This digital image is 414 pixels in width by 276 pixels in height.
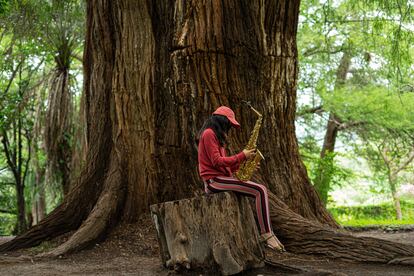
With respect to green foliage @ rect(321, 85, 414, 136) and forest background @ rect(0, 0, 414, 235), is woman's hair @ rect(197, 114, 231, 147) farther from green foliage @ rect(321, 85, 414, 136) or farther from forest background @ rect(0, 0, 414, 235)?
green foliage @ rect(321, 85, 414, 136)

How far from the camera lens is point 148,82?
7477mm

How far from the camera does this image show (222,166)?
5352 millimetres

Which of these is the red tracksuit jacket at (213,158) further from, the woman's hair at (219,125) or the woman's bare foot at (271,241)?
the woman's bare foot at (271,241)

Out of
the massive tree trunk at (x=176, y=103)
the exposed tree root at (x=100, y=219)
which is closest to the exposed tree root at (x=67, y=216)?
the massive tree trunk at (x=176, y=103)

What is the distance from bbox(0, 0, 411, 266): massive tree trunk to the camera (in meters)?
7.03

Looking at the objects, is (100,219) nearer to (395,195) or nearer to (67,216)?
(67,216)

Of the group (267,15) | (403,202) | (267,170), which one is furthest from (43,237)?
(403,202)

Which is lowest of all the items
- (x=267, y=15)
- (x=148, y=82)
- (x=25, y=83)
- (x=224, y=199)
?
(x=224, y=199)

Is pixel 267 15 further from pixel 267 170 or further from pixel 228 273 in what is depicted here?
pixel 228 273

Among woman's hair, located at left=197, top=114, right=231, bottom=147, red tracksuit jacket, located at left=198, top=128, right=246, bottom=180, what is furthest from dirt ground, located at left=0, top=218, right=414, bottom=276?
woman's hair, located at left=197, top=114, right=231, bottom=147

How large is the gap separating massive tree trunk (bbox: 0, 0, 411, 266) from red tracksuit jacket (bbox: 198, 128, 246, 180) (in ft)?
4.90

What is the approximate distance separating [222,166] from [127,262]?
175cm

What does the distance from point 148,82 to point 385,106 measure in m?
11.2

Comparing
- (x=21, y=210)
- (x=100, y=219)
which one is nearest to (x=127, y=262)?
(x=100, y=219)
